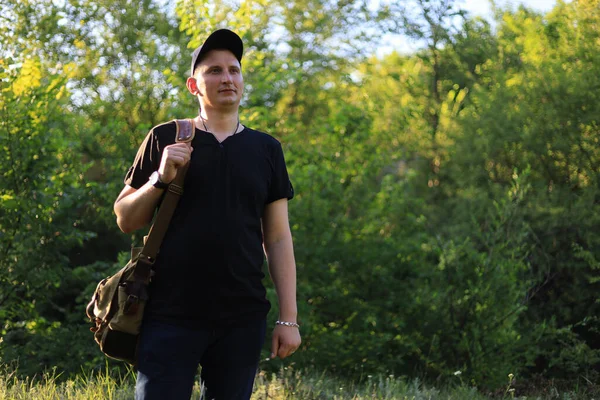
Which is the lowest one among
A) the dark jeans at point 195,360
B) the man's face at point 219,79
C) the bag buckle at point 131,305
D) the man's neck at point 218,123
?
the dark jeans at point 195,360

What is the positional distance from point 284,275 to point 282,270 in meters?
0.02

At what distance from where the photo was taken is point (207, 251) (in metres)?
2.75

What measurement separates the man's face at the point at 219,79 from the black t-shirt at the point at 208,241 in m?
0.15

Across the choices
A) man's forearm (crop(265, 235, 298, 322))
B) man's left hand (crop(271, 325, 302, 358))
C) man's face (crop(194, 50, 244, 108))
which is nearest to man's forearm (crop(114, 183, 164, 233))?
man's face (crop(194, 50, 244, 108))

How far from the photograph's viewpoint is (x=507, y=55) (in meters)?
15.9

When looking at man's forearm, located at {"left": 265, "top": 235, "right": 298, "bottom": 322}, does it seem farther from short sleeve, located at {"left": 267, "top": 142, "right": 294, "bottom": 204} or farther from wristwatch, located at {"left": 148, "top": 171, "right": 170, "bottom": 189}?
wristwatch, located at {"left": 148, "top": 171, "right": 170, "bottom": 189}

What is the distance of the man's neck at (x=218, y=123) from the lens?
289 cm

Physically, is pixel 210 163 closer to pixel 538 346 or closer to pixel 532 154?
pixel 538 346

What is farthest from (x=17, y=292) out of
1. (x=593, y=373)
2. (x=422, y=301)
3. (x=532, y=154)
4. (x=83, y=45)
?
(x=532, y=154)

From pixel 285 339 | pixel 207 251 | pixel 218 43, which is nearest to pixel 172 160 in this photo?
pixel 207 251

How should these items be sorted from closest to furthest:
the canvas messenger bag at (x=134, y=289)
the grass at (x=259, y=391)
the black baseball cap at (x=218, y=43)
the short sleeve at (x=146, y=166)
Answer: the canvas messenger bag at (x=134, y=289) → the short sleeve at (x=146, y=166) → the black baseball cap at (x=218, y=43) → the grass at (x=259, y=391)

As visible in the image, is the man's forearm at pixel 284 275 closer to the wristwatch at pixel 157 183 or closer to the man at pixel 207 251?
→ the man at pixel 207 251

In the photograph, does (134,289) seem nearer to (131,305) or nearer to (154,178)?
(131,305)

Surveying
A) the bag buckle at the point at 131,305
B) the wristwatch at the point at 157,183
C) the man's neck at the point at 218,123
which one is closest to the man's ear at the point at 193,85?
the man's neck at the point at 218,123
